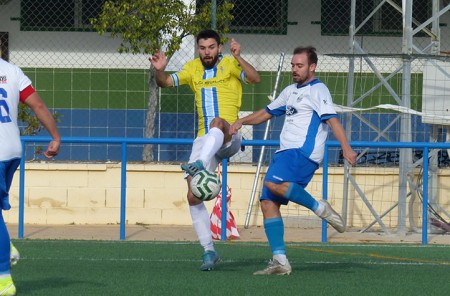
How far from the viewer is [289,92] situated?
939 centimetres

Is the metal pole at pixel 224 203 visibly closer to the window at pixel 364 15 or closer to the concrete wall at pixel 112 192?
the concrete wall at pixel 112 192

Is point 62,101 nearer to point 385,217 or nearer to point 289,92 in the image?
point 385,217

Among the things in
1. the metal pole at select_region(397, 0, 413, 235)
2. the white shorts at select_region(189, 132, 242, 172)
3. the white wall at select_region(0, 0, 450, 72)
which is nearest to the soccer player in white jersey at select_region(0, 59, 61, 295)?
the white shorts at select_region(189, 132, 242, 172)

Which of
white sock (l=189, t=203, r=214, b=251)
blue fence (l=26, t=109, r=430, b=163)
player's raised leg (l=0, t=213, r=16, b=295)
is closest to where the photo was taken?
player's raised leg (l=0, t=213, r=16, b=295)

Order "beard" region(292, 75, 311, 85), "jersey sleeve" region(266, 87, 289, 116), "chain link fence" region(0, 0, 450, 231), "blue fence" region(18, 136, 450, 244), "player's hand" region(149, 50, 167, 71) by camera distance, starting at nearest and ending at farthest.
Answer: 1. "beard" region(292, 75, 311, 85)
2. "jersey sleeve" region(266, 87, 289, 116)
3. "player's hand" region(149, 50, 167, 71)
4. "blue fence" region(18, 136, 450, 244)
5. "chain link fence" region(0, 0, 450, 231)

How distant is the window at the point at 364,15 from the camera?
19.8 metres

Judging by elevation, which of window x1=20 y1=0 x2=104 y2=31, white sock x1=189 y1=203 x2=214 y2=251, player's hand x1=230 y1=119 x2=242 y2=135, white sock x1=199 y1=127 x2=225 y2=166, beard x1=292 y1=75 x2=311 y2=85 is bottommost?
white sock x1=189 y1=203 x2=214 y2=251

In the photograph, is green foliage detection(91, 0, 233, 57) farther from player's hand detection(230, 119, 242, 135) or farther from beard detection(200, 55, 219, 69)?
player's hand detection(230, 119, 242, 135)

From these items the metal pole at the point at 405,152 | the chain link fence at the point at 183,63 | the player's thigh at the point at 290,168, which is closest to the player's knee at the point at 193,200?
the player's thigh at the point at 290,168

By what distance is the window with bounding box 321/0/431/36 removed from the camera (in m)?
19.8

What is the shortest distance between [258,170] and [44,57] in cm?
472

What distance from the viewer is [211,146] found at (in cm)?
946

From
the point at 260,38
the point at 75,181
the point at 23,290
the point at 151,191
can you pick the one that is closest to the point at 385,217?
the point at 151,191

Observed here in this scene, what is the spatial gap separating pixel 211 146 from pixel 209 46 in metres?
0.90
